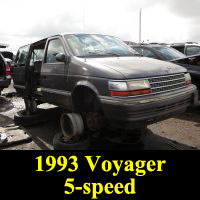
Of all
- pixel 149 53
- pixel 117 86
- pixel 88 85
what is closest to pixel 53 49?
pixel 88 85

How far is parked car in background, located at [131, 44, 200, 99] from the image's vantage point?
17.6 feet

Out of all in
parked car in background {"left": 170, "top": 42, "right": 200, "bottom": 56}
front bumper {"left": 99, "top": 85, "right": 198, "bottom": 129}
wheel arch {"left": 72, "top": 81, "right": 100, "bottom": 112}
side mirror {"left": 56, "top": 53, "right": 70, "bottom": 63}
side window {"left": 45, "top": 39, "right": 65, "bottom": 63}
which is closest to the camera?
front bumper {"left": 99, "top": 85, "right": 198, "bottom": 129}

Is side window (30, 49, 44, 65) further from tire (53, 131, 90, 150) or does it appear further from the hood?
tire (53, 131, 90, 150)

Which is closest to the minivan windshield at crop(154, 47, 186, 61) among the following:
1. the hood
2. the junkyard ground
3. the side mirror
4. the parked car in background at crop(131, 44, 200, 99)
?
the parked car in background at crop(131, 44, 200, 99)

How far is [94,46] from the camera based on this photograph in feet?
13.0

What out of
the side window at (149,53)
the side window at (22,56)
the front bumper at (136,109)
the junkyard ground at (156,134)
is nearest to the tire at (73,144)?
the junkyard ground at (156,134)

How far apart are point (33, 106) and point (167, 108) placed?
11.4ft

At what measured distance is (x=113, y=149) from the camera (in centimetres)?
377

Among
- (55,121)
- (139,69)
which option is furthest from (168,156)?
(55,121)

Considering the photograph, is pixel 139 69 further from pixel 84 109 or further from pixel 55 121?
pixel 55 121

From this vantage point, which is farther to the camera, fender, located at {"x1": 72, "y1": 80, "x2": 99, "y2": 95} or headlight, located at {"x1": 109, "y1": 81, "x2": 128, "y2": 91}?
fender, located at {"x1": 72, "y1": 80, "x2": 99, "y2": 95}

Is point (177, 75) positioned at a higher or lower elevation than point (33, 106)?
higher

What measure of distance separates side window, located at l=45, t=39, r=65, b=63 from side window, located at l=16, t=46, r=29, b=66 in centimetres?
144

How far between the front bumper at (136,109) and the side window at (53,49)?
1.62m
